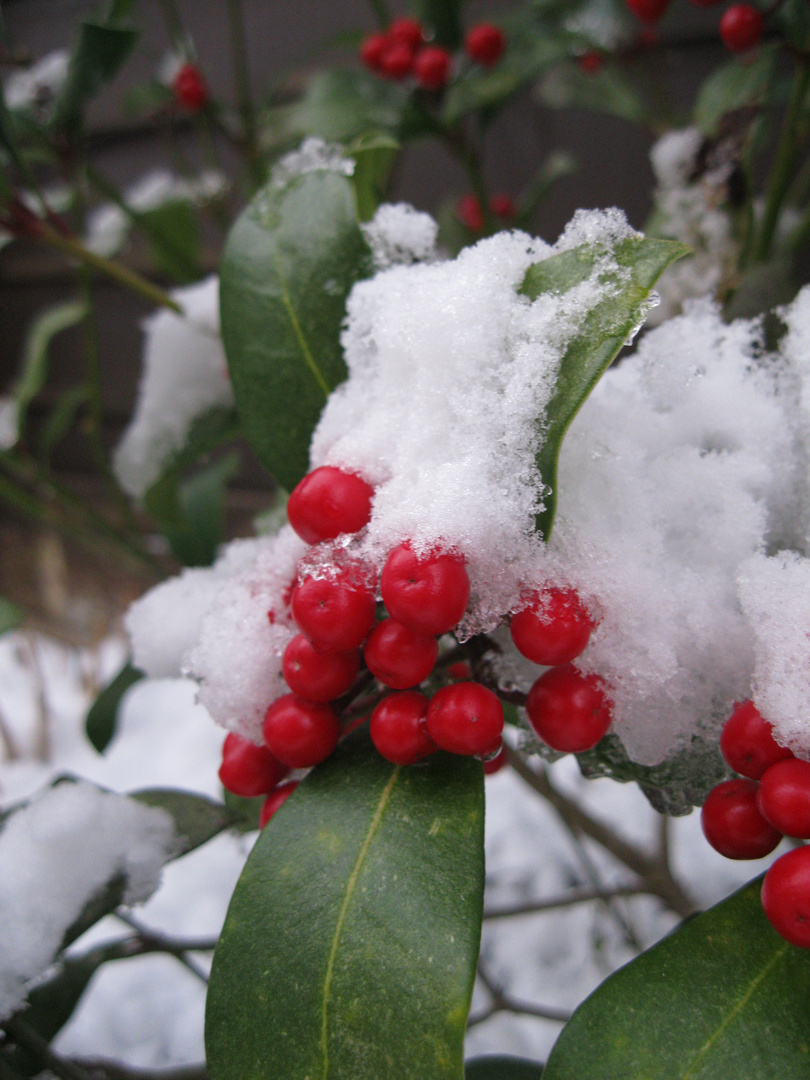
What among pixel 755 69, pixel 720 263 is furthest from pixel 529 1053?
pixel 755 69

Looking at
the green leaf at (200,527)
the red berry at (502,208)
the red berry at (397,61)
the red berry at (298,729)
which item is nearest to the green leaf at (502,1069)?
the red berry at (298,729)

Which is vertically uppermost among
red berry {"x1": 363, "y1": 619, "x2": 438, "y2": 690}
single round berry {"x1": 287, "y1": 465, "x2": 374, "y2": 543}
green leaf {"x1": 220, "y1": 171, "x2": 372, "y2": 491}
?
green leaf {"x1": 220, "y1": 171, "x2": 372, "y2": 491}

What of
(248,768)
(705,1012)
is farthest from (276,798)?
(705,1012)

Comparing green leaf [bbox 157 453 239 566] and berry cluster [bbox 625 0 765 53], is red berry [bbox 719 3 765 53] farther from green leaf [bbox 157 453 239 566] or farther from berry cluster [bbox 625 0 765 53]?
green leaf [bbox 157 453 239 566]

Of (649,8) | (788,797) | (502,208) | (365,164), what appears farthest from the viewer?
(502,208)

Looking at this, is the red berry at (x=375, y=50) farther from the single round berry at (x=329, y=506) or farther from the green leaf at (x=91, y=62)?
the single round berry at (x=329, y=506)

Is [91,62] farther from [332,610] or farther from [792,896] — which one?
[792,896]

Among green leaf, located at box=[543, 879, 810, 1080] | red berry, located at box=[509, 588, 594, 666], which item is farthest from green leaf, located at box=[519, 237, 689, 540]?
green leaf, located at box=[543, 879, 810, 1080]
